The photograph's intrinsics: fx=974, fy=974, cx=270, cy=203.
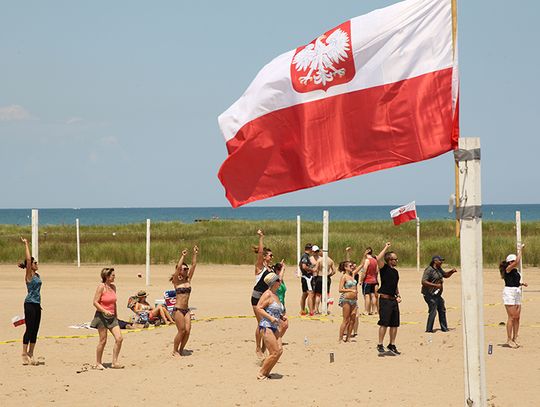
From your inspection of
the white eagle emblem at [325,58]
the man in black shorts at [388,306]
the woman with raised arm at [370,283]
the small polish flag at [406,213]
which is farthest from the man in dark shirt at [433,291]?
the white eagle emblem at [325,58]

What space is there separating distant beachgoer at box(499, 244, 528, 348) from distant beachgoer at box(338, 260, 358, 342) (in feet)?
7.95

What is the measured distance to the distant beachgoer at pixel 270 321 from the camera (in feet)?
42.5

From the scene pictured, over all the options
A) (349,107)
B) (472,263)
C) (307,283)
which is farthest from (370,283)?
(472,263)

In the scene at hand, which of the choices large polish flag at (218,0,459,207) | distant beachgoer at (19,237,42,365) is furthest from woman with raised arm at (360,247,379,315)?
large polish flag at (218,0,459,207)

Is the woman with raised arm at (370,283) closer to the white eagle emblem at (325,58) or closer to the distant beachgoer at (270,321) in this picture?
the distant beachgoer at (270,321)

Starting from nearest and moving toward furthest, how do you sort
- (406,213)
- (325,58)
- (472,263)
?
1. (472,263)
2. (325,58)
3. (406,213)

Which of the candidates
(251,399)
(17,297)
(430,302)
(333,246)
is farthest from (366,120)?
(333,246)

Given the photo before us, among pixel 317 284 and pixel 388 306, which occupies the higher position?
pixel 317 284

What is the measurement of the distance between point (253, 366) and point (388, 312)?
2.35 m

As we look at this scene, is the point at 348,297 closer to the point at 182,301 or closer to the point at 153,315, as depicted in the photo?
the point at 182,301

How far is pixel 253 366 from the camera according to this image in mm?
14352

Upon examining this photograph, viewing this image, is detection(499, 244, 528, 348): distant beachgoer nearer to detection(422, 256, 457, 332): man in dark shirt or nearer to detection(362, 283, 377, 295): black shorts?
detection(422, 256, 457, 332): man in dark shirt

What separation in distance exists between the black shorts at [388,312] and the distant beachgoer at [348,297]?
0.87 m

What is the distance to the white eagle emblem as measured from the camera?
8406mm
